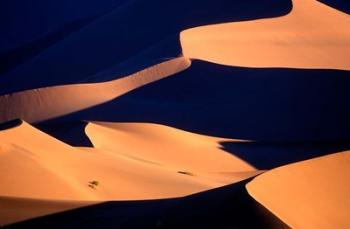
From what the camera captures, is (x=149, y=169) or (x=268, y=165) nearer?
(x=149, y=169)

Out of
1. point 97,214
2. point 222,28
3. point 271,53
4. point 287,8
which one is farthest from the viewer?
point 287,8

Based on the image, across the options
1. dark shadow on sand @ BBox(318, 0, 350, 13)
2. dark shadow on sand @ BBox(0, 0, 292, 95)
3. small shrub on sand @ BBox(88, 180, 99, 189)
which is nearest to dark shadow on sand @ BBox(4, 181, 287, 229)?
small shrub on sand @ BBox(88, 180, 99, 189)

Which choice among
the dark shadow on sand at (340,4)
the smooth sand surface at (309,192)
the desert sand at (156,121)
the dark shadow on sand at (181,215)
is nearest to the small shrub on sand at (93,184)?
the desert sand at (156,121)

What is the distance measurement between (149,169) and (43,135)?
219cm

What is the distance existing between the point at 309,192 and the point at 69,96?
11.7 metres

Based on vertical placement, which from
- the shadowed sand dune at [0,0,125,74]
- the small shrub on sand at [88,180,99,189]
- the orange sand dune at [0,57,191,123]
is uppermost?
the small shrub on sand at [88,180,99,189]

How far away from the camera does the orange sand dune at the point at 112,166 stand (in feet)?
29.2

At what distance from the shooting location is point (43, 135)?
12055 mm

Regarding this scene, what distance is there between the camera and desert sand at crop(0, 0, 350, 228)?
7.96 metres

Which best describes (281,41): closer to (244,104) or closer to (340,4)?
(244,104)

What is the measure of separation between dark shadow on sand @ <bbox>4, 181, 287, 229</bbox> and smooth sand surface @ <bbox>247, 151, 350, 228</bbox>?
0.69 feet

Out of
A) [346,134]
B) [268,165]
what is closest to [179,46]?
[346,134]

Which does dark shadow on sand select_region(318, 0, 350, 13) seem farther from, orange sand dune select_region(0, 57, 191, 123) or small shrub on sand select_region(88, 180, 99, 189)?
small shrub on sand select_region(88, 180, 99, 189)

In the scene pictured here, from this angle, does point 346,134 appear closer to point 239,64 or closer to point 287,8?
point 239,64
